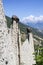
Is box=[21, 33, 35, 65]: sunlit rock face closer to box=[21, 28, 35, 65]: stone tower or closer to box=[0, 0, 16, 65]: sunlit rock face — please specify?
box=[21, 28, 35, 65]: stone tower

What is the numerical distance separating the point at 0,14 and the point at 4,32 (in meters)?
0.34

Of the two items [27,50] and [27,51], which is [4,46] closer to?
[27,50]

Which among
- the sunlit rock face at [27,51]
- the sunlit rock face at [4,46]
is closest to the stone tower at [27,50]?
the sunlit rock face at [27,51]

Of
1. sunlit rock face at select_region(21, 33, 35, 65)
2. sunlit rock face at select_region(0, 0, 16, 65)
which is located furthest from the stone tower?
sunlit rock face at select_region(0, 0, 16, 65)

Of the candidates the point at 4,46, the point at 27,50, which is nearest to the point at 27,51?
the point at 27,50

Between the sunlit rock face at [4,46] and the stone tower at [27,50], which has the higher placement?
the sunlit rock face at [4,46]

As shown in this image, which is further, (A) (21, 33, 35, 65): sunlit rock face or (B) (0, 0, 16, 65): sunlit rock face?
(A) (21, 33, 35, 65): sunlit rock face

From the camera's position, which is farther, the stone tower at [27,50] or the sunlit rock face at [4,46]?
the stone tower at [27,50]

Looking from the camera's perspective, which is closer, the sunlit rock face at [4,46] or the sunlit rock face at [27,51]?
the sunlit rock face at [4,46]

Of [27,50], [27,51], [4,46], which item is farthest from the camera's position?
[27,51]

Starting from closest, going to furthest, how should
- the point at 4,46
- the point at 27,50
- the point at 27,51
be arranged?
the point at 4,46, the point at 27,50, the point at 27,51

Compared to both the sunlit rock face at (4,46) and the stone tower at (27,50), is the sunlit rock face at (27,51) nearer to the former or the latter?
the stone tower at (27,50)

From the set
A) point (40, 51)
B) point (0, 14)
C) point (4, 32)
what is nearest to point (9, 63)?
point (4, 32)

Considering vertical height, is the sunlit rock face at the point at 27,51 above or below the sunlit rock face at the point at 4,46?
below
